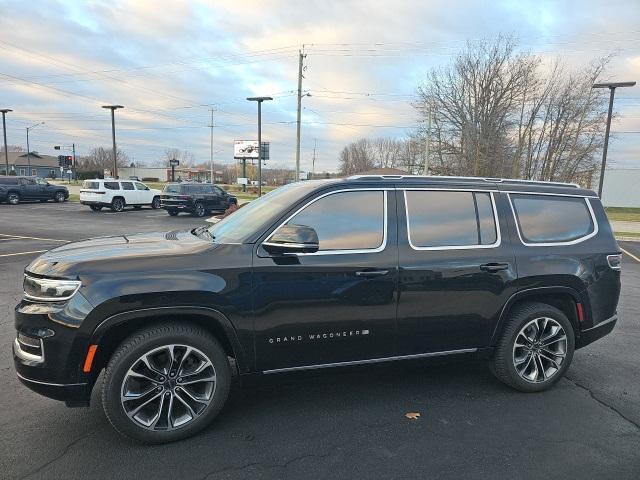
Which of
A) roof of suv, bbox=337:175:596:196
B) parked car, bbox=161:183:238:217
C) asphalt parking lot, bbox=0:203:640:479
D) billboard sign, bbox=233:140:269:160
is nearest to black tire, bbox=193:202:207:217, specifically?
parked car, bbox=161:183:238:217

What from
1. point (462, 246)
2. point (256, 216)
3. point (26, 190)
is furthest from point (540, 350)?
point (26, 190)

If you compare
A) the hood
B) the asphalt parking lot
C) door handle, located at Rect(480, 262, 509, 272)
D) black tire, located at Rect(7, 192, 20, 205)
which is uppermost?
the hood

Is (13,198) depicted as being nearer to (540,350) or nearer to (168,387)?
(168,387)

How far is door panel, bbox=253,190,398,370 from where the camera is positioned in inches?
125

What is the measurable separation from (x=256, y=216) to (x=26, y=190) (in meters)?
33.9

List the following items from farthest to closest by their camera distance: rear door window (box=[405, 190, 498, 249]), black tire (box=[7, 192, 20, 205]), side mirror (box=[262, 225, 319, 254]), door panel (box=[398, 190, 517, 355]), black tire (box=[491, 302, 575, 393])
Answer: black tire (box=[7, 192, 20, 205]), black tire (box=[491, 302, 575, 393]), rear door window (box=[405, 190, 498, 249]), door panel (box=[398, 190, 517, 355]), side mirror (box=[262, 225, 319, 254])

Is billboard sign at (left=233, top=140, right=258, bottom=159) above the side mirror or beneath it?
above

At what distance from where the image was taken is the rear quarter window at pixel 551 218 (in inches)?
157

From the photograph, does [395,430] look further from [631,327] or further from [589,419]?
[631,327]

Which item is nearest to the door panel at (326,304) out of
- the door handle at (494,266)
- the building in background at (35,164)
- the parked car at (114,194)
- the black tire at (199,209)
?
the door handle at (494,266)

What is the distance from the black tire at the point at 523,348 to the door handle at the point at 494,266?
43 centimetres

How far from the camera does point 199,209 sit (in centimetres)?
2555

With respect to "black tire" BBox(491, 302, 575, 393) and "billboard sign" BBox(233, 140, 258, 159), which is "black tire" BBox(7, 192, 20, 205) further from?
"billboard sign" BBox(233, 140, 258, 159)

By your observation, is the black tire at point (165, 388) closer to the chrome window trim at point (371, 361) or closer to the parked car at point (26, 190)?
the chrome window trim at point (371, 361)
